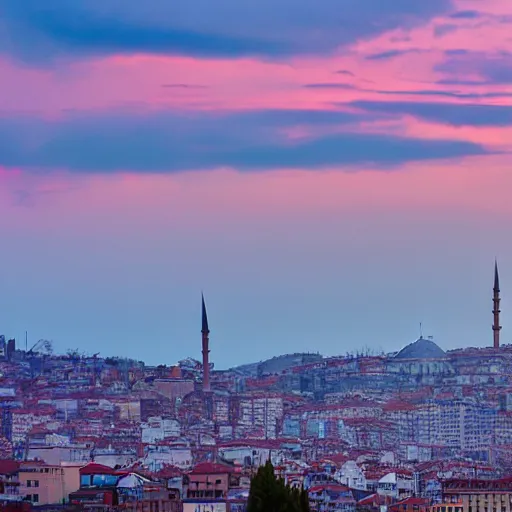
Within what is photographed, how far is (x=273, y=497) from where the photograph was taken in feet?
87.9

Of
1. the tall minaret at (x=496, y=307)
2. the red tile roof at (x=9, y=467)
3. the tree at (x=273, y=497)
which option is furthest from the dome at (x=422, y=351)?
the tree at (x=273, y=497)

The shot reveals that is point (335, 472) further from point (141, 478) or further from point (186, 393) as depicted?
point (186, 393)

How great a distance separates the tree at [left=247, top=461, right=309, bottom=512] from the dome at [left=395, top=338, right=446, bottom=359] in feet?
333

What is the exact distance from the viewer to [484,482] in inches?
2462

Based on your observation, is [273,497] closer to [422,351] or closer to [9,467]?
[9,467]

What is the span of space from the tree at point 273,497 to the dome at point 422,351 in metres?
102

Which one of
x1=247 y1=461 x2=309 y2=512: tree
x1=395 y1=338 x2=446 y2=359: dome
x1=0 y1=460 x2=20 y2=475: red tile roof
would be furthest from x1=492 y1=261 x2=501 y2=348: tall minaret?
x1=247 y1=461 x2=309 y2=512: tree

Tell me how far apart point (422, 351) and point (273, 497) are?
103538 millimetres

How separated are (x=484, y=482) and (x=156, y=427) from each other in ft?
124

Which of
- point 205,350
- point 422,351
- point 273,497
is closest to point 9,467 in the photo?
point 273,497

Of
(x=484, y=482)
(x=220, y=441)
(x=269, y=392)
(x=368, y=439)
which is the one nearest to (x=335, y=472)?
(x=484, y=482)

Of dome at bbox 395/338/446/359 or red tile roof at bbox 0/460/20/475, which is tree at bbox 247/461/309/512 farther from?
dome at bbox 395/338/446/359

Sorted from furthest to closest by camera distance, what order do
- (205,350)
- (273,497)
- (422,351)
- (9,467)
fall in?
(422,351) < (205,350) < (9,467) < (273,497)

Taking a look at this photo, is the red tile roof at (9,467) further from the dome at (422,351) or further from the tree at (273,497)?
the dome at (422,351)
